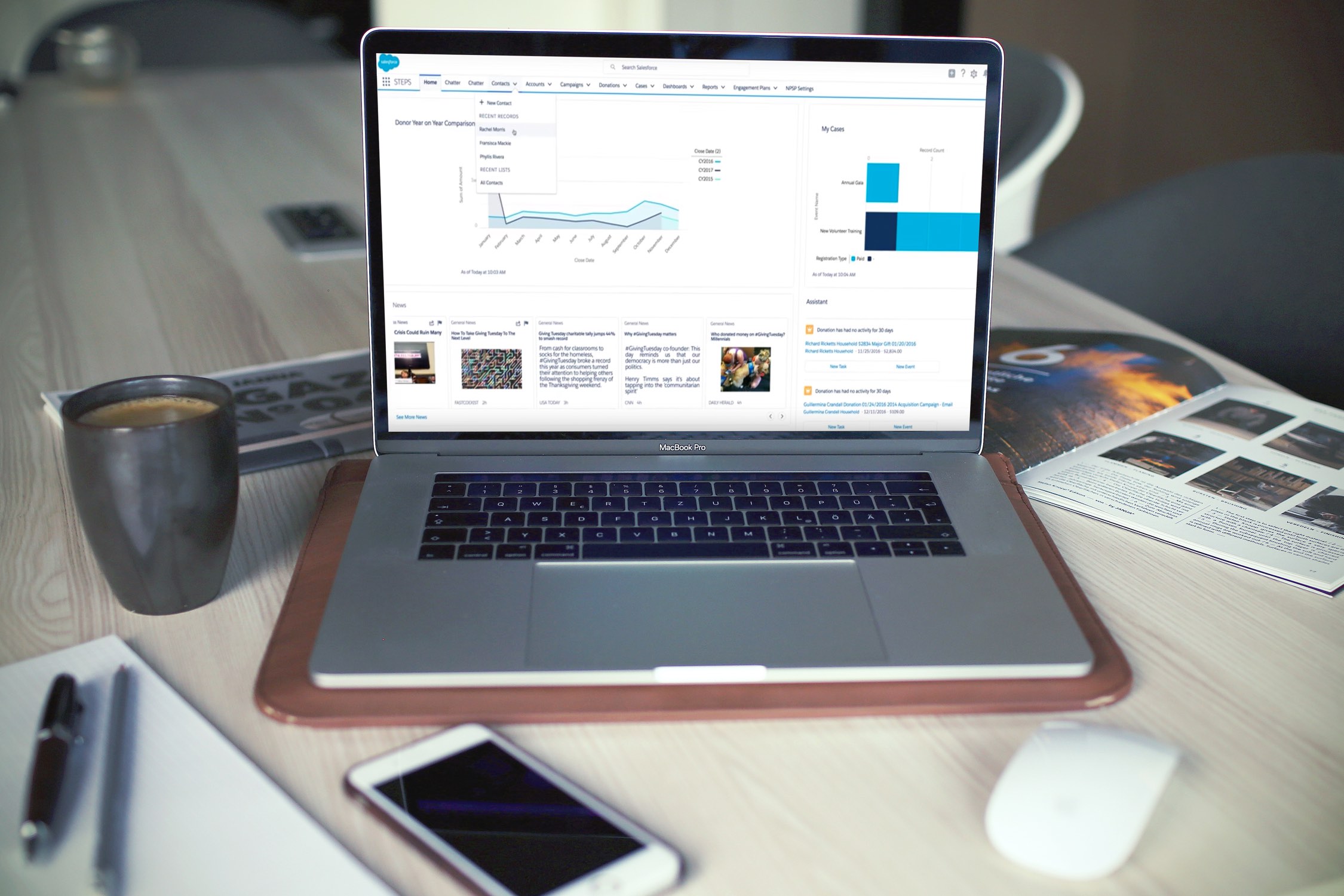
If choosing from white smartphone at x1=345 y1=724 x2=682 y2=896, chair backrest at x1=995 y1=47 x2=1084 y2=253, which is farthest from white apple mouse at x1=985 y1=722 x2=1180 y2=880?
chair backrest at x1=995 y1=47 x2=1084 y2=253

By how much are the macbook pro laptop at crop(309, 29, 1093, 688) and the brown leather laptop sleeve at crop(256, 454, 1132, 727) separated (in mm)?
119

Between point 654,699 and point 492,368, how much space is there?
11.9 inches

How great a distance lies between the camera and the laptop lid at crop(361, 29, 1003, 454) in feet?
2.49

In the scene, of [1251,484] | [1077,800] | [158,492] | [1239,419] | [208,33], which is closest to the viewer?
[1077,800]

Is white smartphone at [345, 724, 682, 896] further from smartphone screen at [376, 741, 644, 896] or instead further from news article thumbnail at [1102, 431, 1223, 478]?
news article thumbnail at [1102, 431, 1223, 478]

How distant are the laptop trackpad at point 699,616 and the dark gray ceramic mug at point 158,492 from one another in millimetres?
206

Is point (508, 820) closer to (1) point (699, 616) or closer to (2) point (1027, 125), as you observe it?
(1) point (699, 616)

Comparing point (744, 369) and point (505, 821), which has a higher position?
point (744, 369)

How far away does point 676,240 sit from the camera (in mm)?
775

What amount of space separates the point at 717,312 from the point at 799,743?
0.34m

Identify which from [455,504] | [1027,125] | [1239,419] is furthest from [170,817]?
[1027,125]

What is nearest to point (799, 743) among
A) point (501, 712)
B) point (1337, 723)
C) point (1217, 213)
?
point (501, 712)

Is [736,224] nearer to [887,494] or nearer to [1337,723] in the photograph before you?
[887,494]

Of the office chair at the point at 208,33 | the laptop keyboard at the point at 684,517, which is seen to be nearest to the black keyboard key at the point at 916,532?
the laptop keyboard at the point at 684,517
